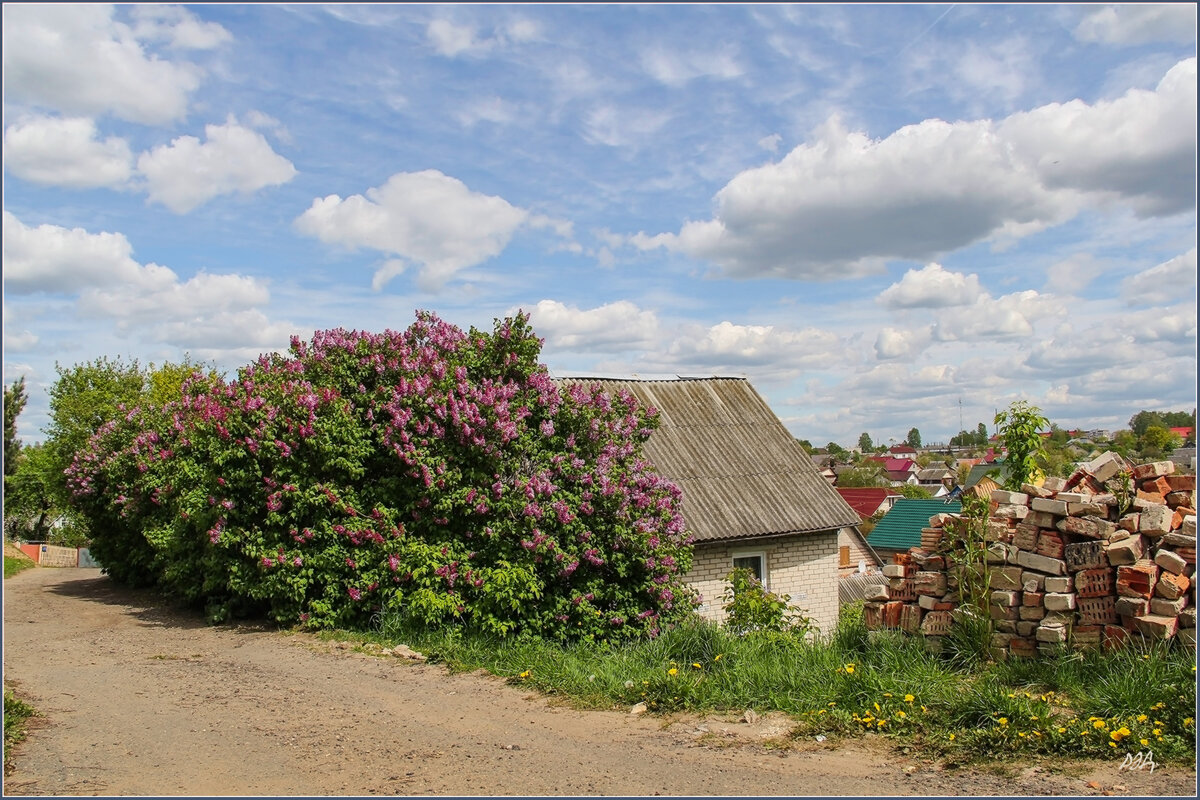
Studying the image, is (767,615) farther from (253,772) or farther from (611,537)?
(253,772)

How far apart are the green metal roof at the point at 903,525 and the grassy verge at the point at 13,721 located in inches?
1342

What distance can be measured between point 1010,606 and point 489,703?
4.46m

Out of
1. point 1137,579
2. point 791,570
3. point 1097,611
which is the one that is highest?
point 1137,579

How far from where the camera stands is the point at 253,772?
5.50 metres

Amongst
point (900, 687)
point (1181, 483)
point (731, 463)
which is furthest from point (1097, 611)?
point (731, 463)

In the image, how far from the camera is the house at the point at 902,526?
37.3 m

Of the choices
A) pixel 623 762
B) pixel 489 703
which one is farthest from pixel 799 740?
pixel 489 703

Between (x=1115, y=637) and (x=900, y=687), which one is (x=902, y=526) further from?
(x=900, y=687)

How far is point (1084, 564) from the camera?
7.31m

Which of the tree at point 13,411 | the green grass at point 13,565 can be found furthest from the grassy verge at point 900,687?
the tree at point 13,411

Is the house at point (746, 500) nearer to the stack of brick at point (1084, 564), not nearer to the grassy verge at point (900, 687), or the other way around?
the grassy verge at point (900, 687)

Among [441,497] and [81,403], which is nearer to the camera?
[441,497]

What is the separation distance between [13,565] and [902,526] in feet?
111

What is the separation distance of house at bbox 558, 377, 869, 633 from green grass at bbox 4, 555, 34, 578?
20.4 metres
